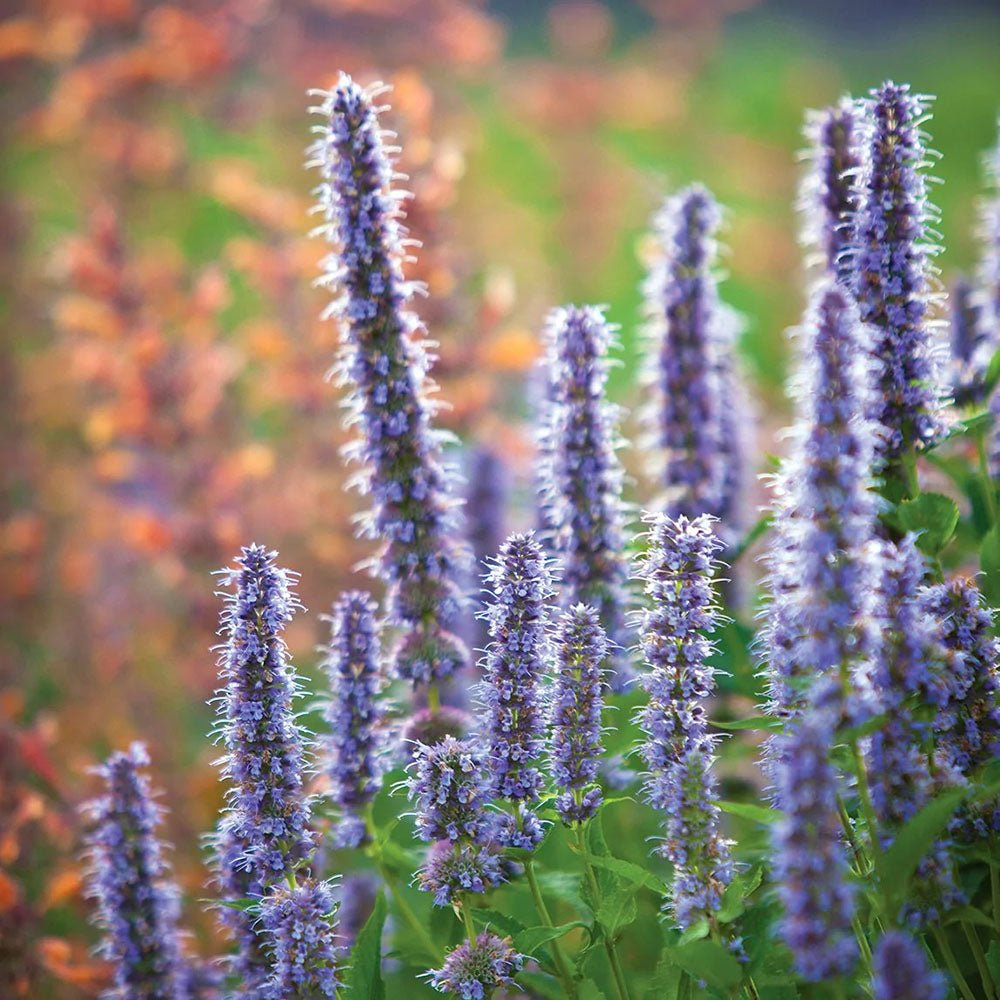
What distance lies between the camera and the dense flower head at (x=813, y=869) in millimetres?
1966

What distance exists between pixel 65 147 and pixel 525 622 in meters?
8.32

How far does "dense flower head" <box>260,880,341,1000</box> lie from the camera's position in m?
2.55

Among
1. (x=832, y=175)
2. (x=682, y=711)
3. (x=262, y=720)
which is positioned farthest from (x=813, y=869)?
(x=832, y=175)

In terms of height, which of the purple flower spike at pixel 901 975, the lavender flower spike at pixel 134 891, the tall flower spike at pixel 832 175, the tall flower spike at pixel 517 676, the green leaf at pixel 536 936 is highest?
the tall flower spike at pixel 832 175

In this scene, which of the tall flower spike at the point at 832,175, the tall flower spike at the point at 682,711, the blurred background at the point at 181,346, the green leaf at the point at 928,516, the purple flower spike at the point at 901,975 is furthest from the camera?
the blurred background at the point at 181,346

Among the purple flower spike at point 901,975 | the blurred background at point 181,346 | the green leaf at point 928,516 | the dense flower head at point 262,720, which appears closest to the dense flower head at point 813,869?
the purple flower spike at point 901,975

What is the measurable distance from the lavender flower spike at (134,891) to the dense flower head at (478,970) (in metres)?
0.90

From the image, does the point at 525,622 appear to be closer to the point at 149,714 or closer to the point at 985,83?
the point at 149,714

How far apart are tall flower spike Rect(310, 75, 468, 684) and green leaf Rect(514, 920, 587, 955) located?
1004 mm

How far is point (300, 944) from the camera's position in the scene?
2.56m

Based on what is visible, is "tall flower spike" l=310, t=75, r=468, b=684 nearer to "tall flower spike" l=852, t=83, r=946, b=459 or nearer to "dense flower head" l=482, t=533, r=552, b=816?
"dense flower head" l=482, t=533, r=552, b=816

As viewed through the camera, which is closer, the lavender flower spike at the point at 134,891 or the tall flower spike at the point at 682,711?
the tall flower spike at the point at 682,711

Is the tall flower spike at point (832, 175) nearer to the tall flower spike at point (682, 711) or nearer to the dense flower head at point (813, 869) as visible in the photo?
the tall flower spike at point (682, 711)

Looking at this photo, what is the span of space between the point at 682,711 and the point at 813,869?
1.99 feet
